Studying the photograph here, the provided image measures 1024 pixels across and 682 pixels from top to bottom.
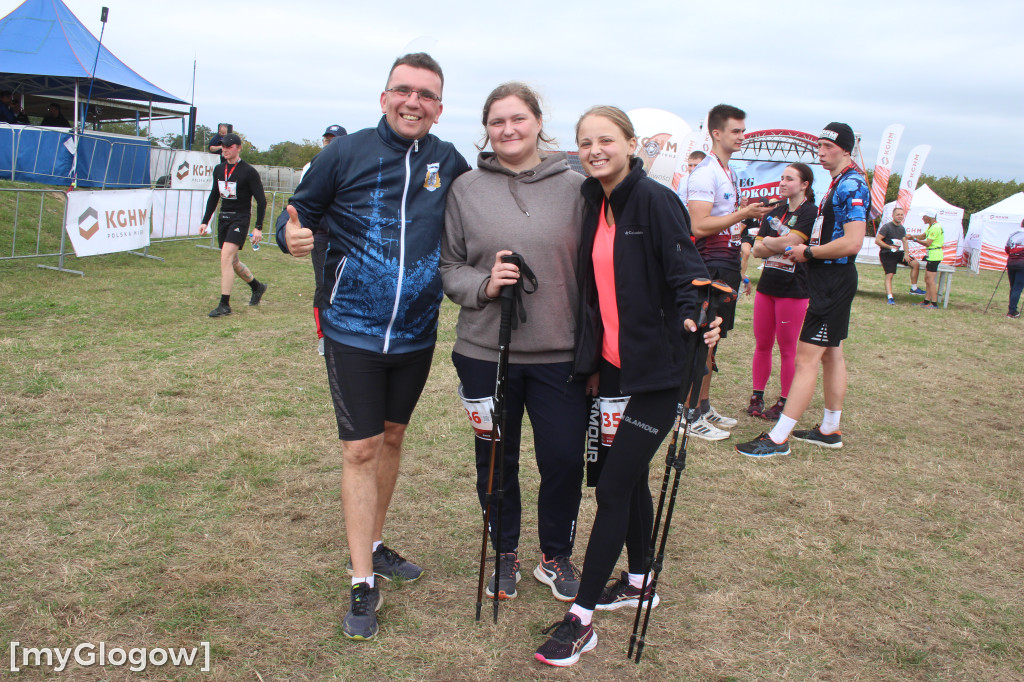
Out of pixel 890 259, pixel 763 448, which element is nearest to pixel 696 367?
pixel 763 448

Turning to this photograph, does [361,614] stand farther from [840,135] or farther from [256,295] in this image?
[256,295]

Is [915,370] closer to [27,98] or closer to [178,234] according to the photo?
[178,234]

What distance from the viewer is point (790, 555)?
3555 millimetres

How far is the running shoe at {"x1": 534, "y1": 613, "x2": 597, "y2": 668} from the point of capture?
8.61ft

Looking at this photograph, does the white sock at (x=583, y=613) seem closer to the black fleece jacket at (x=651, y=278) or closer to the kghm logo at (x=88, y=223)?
the black fleece jacket at (x=651, y=278)

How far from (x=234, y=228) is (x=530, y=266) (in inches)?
266

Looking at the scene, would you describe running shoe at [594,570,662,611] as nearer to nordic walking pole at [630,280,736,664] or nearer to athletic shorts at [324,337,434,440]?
nordic walking pole at [630,280,736,664]

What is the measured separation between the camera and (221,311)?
8.34 metres

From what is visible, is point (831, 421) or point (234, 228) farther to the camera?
point (234, 228)

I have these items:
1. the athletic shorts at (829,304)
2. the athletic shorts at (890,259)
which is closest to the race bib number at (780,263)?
the athletic shorts at (829,304)

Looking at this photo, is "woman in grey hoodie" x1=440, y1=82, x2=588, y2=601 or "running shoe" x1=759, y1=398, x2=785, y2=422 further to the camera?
"running shoe" x1=759, y1=398, x2=785, y2=422

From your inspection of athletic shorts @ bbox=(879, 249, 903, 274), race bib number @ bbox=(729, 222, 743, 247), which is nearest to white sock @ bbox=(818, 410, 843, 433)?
race bib number @ bbox=(729, 222, 743, 247)

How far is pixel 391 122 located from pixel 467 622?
82.6 inches

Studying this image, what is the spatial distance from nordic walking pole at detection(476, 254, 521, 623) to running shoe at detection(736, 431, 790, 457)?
8.58 ft
